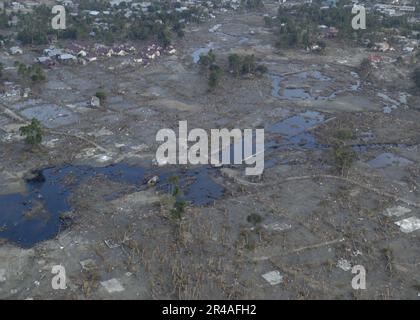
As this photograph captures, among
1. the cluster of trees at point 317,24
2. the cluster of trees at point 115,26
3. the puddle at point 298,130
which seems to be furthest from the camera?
the cluster of trees at point 317,24

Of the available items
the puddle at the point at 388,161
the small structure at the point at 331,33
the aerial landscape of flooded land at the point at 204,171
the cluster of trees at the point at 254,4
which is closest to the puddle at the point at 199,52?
the aerial landscape of flooded land at the point at 204,171

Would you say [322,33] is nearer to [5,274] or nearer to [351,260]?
[351,260]

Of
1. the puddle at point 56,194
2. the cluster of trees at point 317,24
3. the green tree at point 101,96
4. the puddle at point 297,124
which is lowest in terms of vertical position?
the puddle at point 56,194

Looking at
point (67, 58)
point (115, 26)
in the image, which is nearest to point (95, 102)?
point (67, 58)

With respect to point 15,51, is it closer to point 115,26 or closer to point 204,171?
point 115,26

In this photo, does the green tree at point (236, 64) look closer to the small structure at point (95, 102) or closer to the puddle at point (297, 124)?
the puddle at point (297, 124)

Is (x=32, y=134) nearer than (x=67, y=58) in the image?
Yes

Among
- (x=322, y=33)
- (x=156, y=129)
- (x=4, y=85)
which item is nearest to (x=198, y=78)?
(x=156, y=129)
